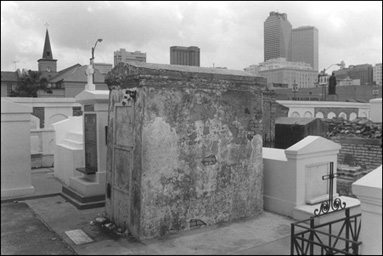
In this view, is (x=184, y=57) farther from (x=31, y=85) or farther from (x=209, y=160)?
(x=31, y=85)

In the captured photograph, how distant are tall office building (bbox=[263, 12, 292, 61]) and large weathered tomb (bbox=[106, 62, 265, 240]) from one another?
1257mm

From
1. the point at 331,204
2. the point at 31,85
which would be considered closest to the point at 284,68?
the point at 331,204

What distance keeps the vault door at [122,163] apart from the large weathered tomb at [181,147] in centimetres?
2

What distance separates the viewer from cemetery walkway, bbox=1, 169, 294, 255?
512 centimetres

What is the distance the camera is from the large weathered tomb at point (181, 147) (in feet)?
18.4

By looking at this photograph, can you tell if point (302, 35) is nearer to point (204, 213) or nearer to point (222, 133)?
point (222, 133)

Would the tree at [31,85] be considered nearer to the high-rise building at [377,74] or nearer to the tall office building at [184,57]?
the tall office building at [184,57]

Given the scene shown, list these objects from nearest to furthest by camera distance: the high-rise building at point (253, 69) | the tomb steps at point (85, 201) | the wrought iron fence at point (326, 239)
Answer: the wrought iron fence at point (326, 239)
the high-rise building at point (253, 69)
the tomb steps at point (85, 201)

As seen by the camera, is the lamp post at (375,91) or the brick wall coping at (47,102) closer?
the lamp post at (375,91)

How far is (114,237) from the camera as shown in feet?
19.0

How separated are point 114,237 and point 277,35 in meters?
3.75

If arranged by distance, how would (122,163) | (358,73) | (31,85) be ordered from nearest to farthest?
(358,73) < (122,163) < (31,85)

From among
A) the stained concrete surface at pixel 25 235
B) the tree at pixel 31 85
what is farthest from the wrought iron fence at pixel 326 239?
the tree at pixel 31 85

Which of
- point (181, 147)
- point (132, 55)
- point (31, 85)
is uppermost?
point (31, 85)
